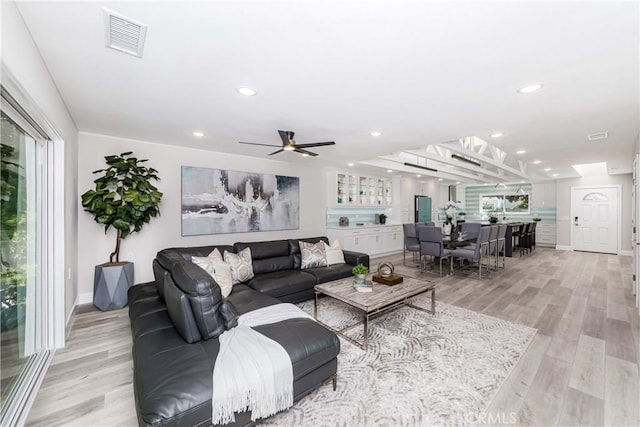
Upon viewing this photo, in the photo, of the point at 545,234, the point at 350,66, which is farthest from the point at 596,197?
the point at 350,66

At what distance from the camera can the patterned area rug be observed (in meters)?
1.75

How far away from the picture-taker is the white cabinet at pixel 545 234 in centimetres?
890

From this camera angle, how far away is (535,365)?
2.29m

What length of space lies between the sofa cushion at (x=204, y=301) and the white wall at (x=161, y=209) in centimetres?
270

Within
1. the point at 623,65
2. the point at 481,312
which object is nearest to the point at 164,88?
the point at 623,65

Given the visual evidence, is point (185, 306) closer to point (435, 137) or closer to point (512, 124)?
point (435, 137)

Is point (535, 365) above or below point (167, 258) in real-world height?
below

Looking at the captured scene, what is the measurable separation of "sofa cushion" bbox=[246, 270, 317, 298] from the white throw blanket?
1.49m

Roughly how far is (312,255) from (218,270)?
63.0 inches

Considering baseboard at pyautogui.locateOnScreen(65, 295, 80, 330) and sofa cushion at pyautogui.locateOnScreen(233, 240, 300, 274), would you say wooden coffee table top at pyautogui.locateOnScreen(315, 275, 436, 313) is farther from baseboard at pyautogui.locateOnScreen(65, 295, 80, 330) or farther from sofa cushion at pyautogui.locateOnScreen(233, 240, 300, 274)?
baseboard at pyautogui.locateOnScreen(65, 295, 80, 330)

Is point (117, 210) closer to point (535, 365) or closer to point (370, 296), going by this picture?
point (370, 296)

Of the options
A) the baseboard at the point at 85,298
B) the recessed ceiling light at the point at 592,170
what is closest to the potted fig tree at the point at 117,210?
the baseboard at the point at 85,298

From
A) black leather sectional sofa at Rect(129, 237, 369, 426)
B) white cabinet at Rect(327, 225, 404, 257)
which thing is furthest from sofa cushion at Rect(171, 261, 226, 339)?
white cabinet at Rect(327, 225, 404, 257)

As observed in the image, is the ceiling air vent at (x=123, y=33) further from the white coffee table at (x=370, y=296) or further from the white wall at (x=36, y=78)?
the white coffee table at (x=370, y=296)
